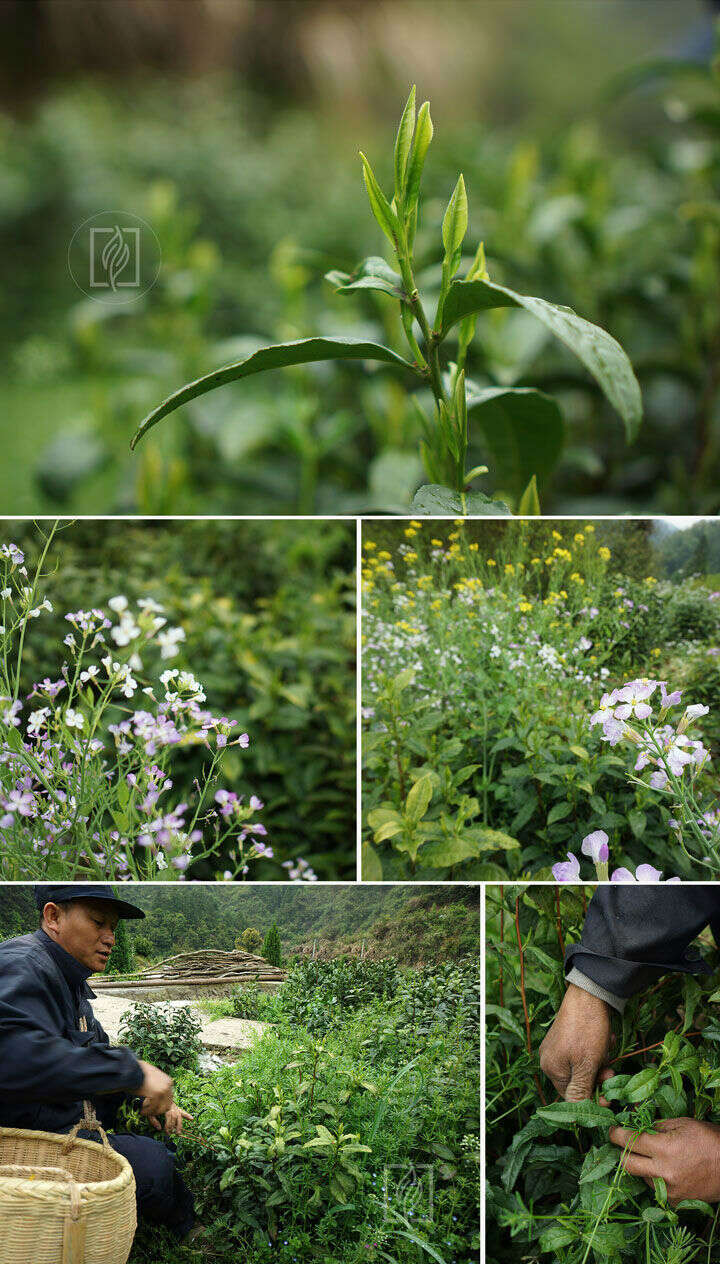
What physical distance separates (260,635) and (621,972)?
19.7 inches

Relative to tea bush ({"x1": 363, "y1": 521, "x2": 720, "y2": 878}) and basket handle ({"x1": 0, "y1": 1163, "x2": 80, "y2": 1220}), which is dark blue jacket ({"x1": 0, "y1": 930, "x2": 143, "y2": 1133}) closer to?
basket handle ({"x1": 0, "y1": 1163, "x2": 80, "y2": 1220})

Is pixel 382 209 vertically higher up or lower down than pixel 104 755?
higher up

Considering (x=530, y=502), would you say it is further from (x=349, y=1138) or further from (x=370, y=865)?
(x=349, y=1138)

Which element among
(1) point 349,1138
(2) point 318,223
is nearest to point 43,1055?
(1) point 349,1138

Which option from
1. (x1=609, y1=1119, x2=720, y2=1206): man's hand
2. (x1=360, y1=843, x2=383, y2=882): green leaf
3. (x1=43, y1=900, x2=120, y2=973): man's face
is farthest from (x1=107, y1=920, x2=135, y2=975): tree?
(x1=609, y1=1119, x2=720, y2=1206): man's hand

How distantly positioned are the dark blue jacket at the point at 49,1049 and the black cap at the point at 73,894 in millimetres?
28

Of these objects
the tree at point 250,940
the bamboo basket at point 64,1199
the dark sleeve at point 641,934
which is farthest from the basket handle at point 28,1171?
the dark sleeve at point 641,934

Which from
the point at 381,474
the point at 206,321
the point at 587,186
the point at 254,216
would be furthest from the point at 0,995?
the point at 254,216

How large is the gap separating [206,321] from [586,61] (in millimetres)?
970

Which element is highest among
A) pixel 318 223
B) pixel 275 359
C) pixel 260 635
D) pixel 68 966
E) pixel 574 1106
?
pixel 318 223

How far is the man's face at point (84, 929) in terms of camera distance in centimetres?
82

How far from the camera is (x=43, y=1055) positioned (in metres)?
0.76

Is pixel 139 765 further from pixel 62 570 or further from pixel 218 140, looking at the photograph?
pixel 218 140

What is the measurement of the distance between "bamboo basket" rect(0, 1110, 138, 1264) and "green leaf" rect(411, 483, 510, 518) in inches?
22.4
